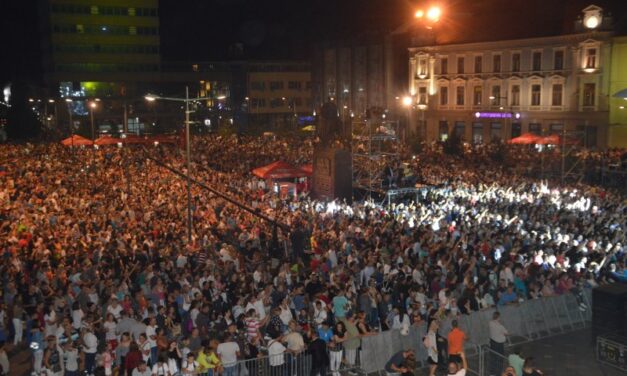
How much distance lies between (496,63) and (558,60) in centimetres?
587

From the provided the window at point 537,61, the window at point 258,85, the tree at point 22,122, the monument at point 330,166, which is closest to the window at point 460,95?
the window at point 537,61

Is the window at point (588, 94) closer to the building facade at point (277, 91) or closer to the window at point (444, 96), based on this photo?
the window at point (444, 96)

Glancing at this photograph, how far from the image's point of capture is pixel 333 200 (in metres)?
27.6

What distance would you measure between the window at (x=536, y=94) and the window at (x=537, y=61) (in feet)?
4.77

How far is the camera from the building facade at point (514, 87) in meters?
47.1

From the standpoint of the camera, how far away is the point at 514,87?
175 feet

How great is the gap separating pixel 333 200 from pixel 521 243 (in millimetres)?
10809

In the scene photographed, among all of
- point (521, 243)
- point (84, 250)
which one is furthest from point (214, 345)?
point (521, 243)

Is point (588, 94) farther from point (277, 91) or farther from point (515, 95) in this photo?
point (277, 91)

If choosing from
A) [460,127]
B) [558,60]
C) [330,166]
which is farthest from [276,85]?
Answer: [330,166]

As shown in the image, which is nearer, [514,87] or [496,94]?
[514,87]

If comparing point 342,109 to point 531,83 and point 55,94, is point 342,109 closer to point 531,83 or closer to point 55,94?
point 531,83

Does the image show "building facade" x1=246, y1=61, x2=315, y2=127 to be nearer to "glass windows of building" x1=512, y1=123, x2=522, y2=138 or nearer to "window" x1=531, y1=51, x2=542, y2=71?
"glass windows of building" x1=512, y1=123, x2=522, y2=138

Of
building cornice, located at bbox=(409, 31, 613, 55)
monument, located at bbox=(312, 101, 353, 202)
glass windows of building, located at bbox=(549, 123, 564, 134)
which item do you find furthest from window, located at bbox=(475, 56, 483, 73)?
monument, located at bbox=(312, 101, 353, 202)
